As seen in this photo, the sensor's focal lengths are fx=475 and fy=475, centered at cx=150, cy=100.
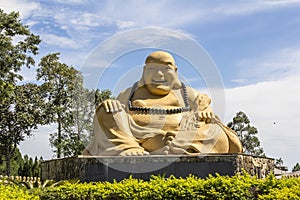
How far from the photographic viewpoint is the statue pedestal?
712 cm

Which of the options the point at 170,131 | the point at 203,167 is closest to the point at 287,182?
the point at 203,167

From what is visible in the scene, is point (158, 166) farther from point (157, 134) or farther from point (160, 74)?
point (160, 74)

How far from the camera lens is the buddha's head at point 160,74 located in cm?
875

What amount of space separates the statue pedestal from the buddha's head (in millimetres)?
1842

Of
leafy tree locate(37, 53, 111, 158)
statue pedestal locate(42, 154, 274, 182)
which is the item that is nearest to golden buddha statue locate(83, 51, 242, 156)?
statue pedestal locate(42, 154, 274, 182)

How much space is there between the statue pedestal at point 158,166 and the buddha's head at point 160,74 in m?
1.84

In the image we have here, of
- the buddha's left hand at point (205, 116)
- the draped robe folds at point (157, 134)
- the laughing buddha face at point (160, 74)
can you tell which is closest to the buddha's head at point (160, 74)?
the laughing buddha face at point (160, 74)

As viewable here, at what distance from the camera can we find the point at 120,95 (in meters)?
8.90

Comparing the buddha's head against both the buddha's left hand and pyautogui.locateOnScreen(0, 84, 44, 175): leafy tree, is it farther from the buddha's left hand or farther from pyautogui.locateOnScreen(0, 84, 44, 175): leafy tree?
pyautogui.locateOnScreen(0, 84, 44, 175): leafy tree

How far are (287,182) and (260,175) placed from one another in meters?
2.08

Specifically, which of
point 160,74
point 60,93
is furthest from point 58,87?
point 160,74

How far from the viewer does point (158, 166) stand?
7.23 metres

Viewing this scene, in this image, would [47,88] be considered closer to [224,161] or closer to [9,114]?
[9,114]

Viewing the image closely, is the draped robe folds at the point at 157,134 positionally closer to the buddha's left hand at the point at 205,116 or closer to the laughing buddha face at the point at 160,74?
the buddha's left hand at the point at 205,116
